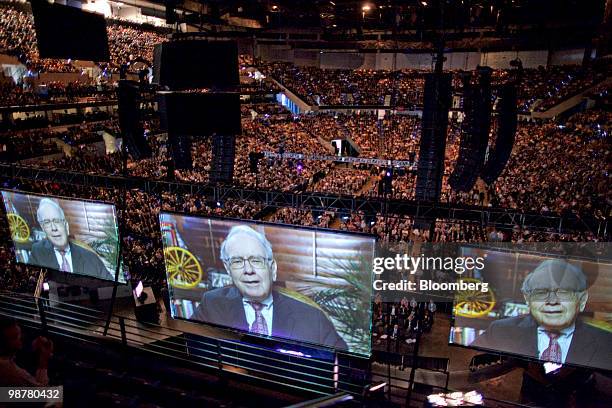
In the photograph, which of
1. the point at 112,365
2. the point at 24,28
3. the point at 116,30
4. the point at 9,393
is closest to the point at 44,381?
the point at 9,393

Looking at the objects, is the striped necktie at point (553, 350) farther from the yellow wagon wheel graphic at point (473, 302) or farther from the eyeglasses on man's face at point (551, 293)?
the yellow wagon wheel graphic at point (473, 302)

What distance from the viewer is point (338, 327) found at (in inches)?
254

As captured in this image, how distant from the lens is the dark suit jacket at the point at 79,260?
8383mm

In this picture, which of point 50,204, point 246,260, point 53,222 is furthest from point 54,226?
point 246,260

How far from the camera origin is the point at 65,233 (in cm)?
855

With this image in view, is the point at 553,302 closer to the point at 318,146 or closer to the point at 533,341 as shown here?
the point at 533,341

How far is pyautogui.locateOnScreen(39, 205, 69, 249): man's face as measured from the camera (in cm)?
849

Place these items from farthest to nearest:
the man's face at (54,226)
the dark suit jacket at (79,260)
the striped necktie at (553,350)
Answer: the man's face at (54,226)
the dark suit jacket at (79,260)
the striped necktie at (553,350)

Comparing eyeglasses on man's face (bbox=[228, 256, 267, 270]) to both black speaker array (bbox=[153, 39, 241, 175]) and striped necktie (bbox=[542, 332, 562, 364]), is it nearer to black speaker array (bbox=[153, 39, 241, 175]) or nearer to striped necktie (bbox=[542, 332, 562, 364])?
black speaker array (bbox=[153, 39, 241, 175])

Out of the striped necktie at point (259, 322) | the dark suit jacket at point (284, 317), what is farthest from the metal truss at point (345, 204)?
the striped necktie at point (259, 322)

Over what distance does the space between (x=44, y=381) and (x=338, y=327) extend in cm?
402

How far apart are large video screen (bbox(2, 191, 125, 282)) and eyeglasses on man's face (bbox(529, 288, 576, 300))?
6.94 m

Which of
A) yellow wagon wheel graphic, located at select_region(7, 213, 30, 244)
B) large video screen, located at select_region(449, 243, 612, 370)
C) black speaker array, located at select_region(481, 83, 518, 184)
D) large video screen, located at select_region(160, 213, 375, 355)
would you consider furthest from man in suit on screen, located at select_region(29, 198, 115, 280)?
black speaker array, located at select_region(481, 83, 518, 184)

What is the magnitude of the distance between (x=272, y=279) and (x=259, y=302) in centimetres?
44
